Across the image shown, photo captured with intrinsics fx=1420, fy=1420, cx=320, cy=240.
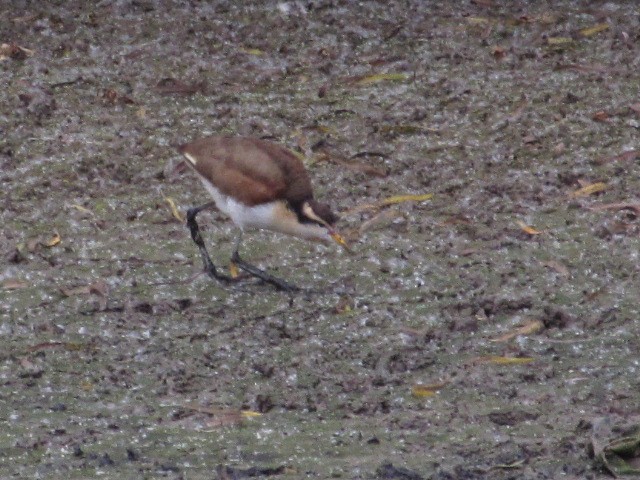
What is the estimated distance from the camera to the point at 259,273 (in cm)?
796

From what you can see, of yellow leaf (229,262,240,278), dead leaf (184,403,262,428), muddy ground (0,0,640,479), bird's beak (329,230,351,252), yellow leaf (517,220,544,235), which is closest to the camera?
muddy ground (0,0,640,479)

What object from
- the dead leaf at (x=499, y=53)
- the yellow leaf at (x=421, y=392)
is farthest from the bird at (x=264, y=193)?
the dead leaf at (x=499, y=53)

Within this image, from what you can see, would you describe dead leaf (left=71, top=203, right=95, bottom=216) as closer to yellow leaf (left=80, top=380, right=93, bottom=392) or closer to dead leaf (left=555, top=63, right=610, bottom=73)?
yellow leaf (left=80, top=380, right=93, bottom=392)

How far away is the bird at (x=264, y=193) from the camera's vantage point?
780 cm

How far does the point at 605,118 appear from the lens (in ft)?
32.9

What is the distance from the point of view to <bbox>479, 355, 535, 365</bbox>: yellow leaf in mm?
6836

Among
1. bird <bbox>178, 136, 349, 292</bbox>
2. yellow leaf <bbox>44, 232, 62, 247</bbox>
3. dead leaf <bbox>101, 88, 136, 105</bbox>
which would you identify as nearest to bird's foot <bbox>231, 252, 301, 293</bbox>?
bird <bbox>178, 136, 349, 292</bbox>

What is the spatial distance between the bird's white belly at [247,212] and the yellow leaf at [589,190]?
2.19 metres

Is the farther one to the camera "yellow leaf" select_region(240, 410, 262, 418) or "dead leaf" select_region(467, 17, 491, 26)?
"dead leaf" select_region(467, 17, 491, 26)

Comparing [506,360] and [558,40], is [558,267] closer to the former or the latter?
[506,360]

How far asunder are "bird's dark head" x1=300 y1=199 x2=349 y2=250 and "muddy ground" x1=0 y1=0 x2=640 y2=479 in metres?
0.34

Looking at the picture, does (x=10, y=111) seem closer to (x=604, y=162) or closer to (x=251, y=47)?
(x=251, y=47)

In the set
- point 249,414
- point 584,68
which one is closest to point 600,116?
point 584,68

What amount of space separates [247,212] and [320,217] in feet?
1.39
